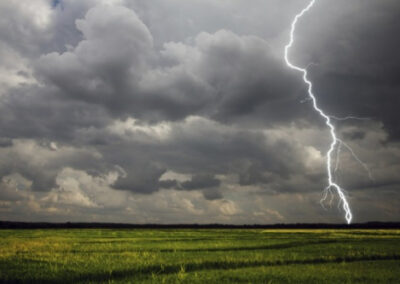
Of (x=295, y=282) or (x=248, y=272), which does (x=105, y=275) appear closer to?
(x=248, y=272)

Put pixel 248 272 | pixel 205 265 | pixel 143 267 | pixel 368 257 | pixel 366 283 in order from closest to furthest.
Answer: pixel 366 283 → pixel 248 272 → pixel 143 267 → pixel 205 265 → pixel 368 257

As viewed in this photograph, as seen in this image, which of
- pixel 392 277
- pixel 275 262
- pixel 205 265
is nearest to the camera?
pixel 392 277

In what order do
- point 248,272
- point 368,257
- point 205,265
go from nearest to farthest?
1. point 248,272
2. point 205,265
3. point 368,257

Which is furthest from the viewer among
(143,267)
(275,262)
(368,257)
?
(368,257)

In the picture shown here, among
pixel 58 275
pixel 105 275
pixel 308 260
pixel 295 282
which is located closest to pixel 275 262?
pixel 308 260

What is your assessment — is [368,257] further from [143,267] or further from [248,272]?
[143,267]

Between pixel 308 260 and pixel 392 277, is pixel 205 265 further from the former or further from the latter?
pixel 392 277

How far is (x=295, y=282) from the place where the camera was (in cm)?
Result: 1246

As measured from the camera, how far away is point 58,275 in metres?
14.2

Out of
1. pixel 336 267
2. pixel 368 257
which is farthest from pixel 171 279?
pixel 368 257

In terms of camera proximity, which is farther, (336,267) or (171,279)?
(336,267)

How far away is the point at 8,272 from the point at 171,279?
7536mm

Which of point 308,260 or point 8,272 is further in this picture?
point 308,260

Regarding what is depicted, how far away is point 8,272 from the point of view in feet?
49.9
